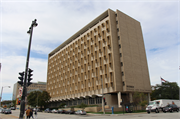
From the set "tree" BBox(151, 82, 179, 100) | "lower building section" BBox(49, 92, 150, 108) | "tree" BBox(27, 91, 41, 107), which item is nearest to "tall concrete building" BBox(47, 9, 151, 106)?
"lower building section" BBox(49, 92, 150, 108)

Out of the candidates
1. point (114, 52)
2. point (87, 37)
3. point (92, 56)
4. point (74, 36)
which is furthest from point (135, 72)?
point (74, 36)

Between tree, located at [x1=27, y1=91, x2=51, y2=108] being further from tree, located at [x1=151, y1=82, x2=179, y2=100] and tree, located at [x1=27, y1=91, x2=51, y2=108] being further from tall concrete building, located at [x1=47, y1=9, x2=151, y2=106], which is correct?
tree, located at [x1=151, y1=82, x2=179, y2=100]

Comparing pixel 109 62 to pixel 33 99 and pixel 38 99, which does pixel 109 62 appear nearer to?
pixel 38 99

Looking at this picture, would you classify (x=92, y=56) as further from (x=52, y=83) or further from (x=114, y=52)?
(x=52, y=83)

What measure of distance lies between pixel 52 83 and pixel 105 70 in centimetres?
4563

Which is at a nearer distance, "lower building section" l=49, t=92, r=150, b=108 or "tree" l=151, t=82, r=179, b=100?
"lower building section" l=49, t=92, r=150, b=108

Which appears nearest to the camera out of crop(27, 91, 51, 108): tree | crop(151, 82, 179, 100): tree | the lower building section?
the lower building section

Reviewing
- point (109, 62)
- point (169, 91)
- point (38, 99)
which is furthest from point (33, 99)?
point (169, 91)

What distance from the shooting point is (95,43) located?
56281 mm

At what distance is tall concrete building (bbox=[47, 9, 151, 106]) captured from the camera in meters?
47.1

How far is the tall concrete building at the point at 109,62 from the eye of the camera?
47094 mm

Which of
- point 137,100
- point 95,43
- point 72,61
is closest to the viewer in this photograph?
point 137,100

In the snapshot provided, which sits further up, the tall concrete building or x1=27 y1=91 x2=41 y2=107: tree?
the tall concrete building

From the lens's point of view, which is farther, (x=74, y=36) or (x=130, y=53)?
(x=74, y=36)
